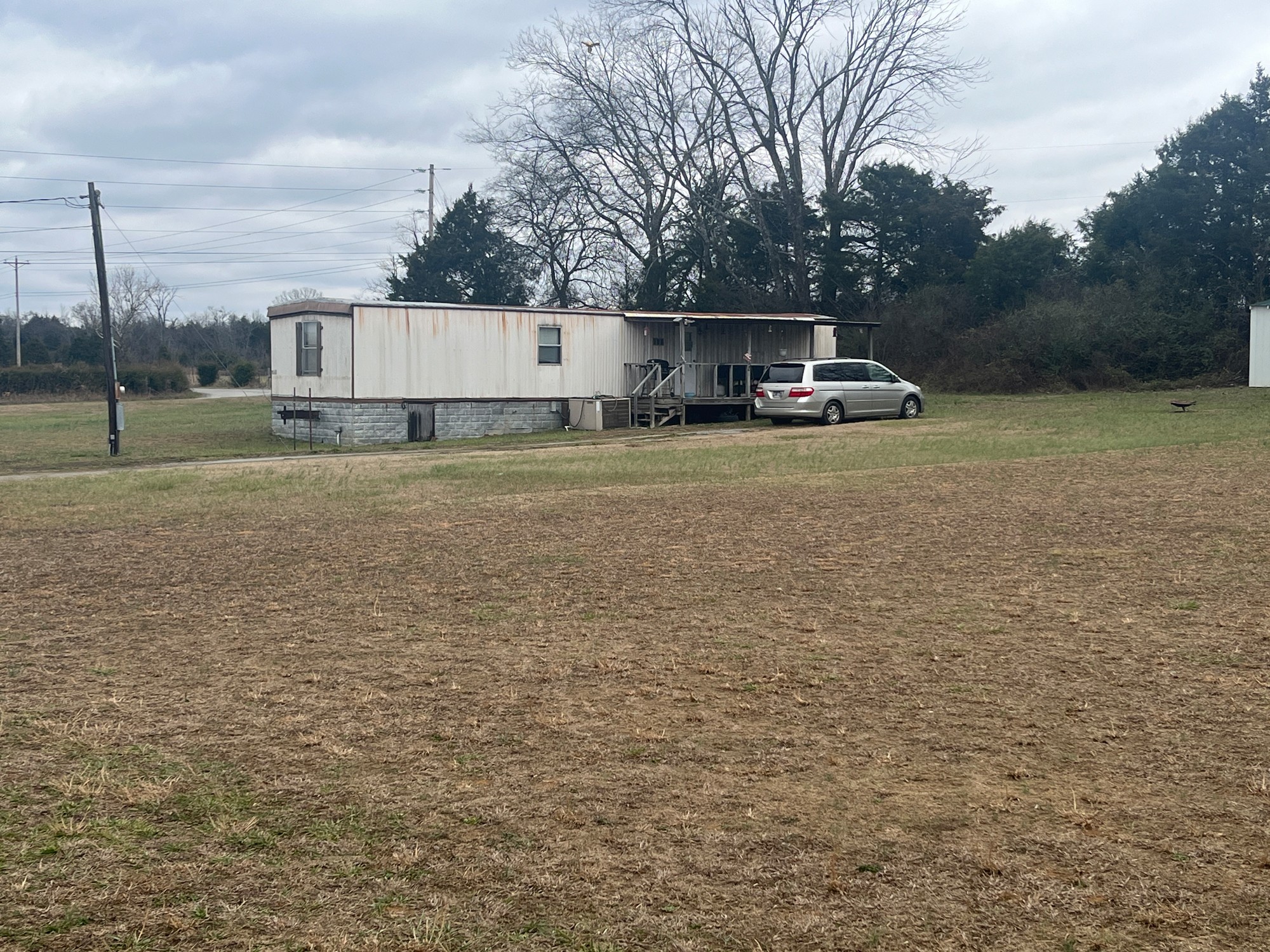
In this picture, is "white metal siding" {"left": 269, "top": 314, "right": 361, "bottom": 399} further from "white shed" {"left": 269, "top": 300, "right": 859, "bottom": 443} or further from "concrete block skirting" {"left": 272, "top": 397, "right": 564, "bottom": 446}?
"concrete block skirting" {"left": 272, "top": 397, "right": 564, "bottom": 446}

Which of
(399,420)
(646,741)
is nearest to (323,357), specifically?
(399,420)

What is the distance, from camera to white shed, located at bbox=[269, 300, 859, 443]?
1021 inches

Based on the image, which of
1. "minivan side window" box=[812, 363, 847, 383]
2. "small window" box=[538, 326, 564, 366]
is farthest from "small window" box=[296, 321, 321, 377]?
"minivan side window" box=[812, 363, 847, 383]

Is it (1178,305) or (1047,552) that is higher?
(1178,305)

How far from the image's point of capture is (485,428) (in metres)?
27.7

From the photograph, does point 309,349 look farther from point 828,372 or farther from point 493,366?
point 828,372

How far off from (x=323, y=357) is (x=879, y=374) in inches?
483

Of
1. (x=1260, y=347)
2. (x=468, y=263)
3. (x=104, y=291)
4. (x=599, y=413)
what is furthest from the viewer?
(x=468, y=263)

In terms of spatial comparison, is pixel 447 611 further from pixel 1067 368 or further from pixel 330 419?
pixel 1067 368

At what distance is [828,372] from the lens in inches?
1027

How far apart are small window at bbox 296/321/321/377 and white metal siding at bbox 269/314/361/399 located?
87 mm

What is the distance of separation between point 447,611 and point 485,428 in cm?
2031

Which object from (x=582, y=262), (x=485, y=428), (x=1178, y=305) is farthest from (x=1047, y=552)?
(x=582, y=262)

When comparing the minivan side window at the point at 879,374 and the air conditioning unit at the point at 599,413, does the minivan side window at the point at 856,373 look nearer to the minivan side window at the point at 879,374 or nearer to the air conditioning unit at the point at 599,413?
the minivan side window at the point at 879,374
